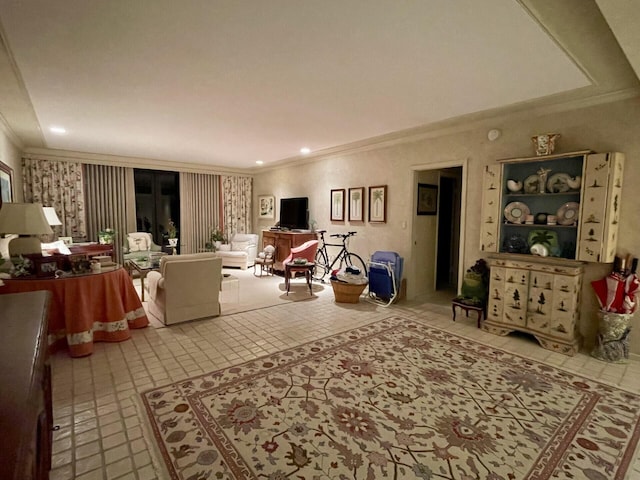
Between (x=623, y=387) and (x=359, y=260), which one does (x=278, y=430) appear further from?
(x=359, y=260)

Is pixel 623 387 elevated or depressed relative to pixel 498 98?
depressed

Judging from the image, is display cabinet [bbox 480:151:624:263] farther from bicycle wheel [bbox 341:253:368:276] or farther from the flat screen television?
the flat screen television

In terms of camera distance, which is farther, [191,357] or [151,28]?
[191,357]

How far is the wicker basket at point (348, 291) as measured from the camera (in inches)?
191

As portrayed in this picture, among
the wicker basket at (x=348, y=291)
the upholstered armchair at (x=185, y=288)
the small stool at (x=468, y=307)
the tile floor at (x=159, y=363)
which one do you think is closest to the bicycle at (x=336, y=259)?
the wicker basket at (x=348, y=291)

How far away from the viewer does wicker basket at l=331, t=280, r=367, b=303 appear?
4.85 meters

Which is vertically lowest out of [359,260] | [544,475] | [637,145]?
[544,475]

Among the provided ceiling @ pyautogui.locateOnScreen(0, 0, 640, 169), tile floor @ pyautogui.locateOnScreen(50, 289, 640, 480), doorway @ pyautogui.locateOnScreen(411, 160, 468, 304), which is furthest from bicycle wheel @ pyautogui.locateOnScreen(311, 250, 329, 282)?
ceiling @ pyautogui.locateOnScreen(0, 0, 640, 169)

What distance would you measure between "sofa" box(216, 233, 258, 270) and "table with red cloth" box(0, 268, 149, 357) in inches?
157

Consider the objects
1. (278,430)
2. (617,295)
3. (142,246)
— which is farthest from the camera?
(142,246)

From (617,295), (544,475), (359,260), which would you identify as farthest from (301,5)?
(359,260)

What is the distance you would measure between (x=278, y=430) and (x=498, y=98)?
3.67 meters

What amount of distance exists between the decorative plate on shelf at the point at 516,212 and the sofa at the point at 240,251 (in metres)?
5.59

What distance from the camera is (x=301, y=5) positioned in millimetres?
1819
